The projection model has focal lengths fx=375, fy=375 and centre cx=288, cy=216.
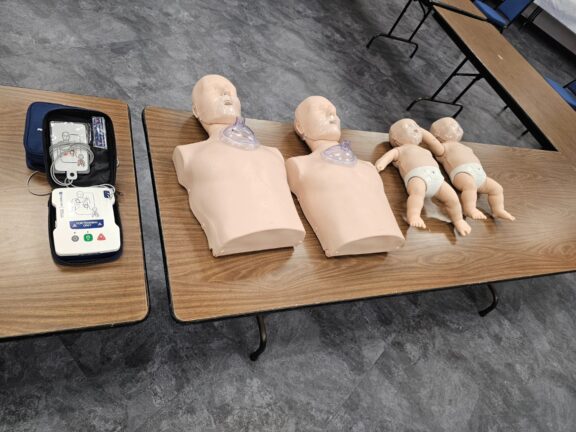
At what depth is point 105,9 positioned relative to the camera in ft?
9.14

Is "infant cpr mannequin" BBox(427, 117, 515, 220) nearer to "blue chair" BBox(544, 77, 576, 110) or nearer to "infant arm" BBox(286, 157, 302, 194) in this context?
"infant arm" BBox(286, 157, 302, 194)

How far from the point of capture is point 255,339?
169cm

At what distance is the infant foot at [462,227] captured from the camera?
4.92ft

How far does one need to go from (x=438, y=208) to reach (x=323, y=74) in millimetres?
2014

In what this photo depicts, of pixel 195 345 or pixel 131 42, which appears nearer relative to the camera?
pixel 195 345

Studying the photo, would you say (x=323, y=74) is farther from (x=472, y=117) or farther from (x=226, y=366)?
(x=226, y=366)

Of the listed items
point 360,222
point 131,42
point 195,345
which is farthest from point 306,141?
point 131,42

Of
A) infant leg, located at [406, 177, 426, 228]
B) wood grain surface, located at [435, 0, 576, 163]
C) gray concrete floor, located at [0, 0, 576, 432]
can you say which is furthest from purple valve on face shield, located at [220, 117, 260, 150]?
wood grain surface, located at [435, 0, 576, 163]

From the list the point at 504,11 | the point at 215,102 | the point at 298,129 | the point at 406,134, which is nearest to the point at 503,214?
the point at 406,134

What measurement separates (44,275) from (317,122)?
3.32 feet

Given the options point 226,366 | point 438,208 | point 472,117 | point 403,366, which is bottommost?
point 226,366

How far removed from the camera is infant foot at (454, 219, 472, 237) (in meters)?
1.50

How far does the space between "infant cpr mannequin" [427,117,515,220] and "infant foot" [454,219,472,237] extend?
0.09 metres

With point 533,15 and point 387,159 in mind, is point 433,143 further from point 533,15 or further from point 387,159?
point 533,15
